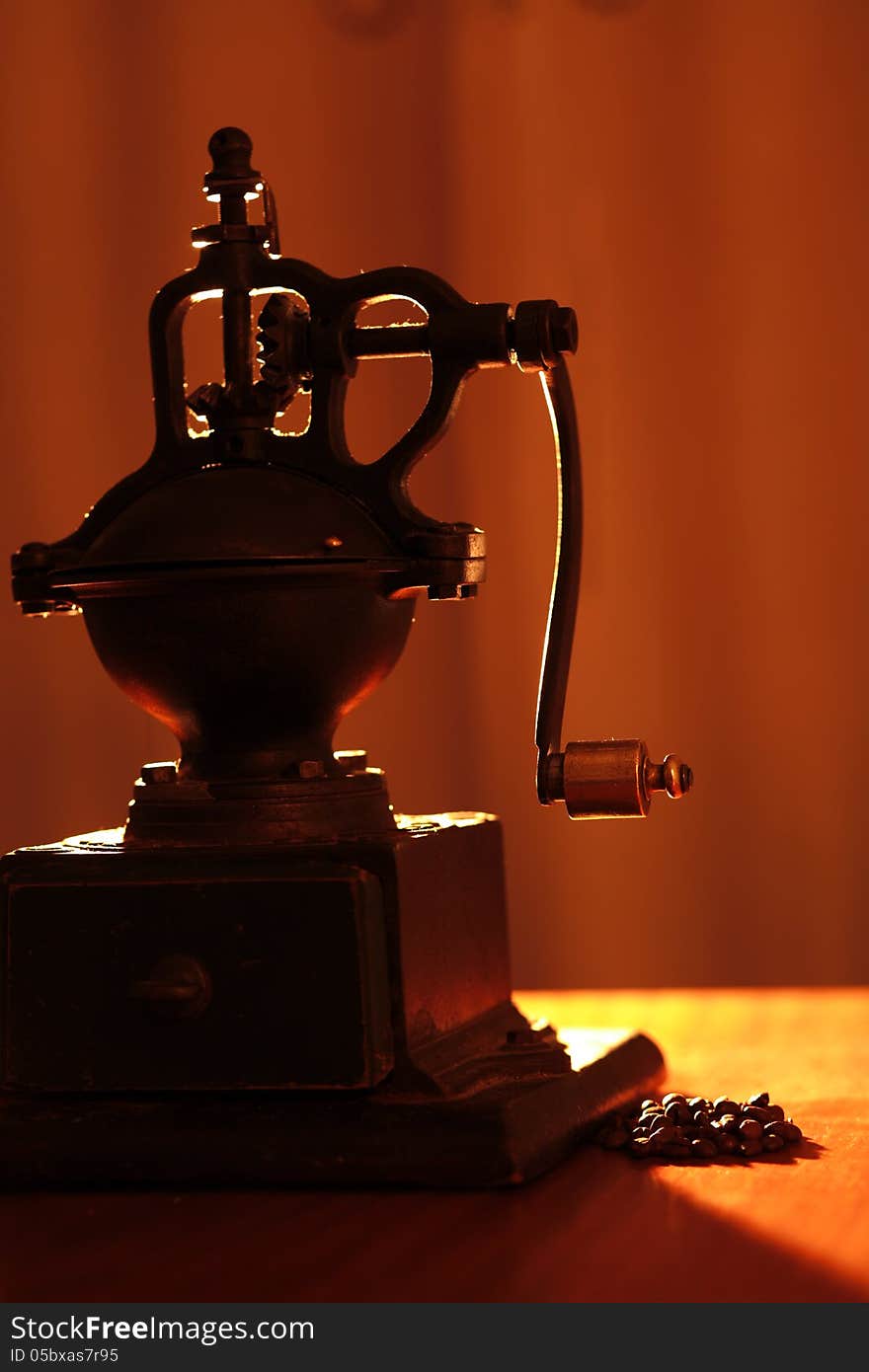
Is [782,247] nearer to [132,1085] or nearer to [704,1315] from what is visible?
[132,1085]

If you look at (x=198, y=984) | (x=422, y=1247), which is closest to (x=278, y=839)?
(x=198, y=984)

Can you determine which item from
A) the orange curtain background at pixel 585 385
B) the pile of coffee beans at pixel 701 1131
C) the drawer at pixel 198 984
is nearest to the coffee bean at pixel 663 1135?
the pile of coffee beans at pixel 701 1131

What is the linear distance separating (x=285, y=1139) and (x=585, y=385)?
1553 millimetres

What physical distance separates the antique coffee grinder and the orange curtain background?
4.15 feet

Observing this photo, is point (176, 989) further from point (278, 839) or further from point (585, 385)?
point (585, 385)

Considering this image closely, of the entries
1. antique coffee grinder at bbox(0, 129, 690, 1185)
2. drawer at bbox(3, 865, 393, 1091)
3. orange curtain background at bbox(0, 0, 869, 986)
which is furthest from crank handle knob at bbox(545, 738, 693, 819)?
orange curtain background at bbox(0, 0, 869, 986)

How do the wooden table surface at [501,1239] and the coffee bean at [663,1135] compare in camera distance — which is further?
the coffee bean at [663,1135]

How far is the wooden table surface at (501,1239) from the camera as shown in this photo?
2.54 feet

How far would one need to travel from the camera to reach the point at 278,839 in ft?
3.28

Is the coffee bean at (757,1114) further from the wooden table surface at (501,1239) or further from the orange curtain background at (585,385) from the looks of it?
the orange curtain background at (585,385)

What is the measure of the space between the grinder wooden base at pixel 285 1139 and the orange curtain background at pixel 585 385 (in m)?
1.39

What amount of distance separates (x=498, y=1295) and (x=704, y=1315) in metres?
0.08

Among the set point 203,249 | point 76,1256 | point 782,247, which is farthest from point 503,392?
point 76,1256

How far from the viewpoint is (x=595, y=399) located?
2342mm
